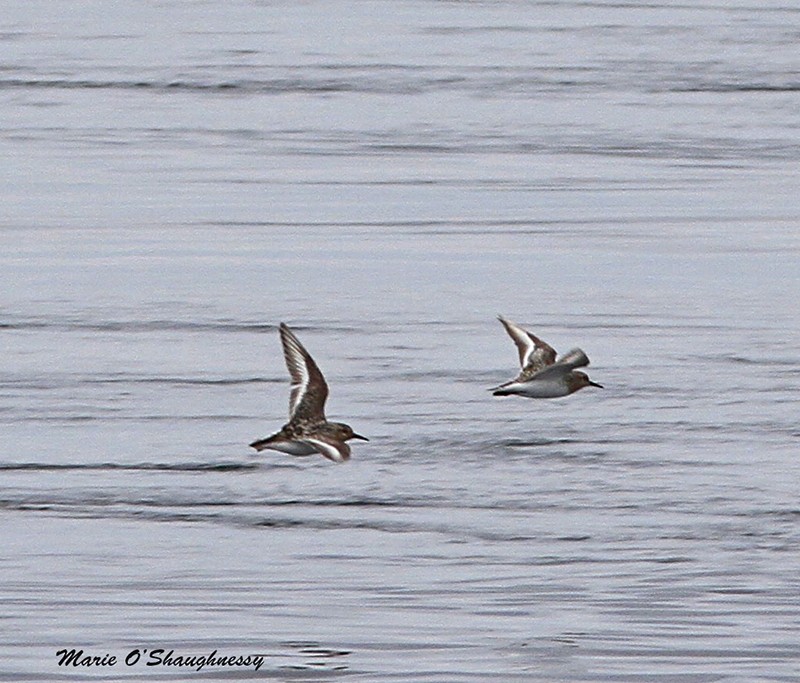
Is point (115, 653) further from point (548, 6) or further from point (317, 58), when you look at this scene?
point (548, 6)

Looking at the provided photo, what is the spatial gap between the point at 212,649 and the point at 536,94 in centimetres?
924

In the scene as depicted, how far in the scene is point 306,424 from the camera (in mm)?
7195

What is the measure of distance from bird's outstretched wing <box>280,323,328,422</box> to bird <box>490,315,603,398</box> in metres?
0.66

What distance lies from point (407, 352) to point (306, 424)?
1.97 m

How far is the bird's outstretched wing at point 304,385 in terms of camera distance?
726cm

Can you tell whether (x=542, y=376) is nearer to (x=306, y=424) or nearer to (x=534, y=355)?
(x=534, y=355)

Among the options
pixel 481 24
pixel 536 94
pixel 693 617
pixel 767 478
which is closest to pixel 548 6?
pixel 481 24
